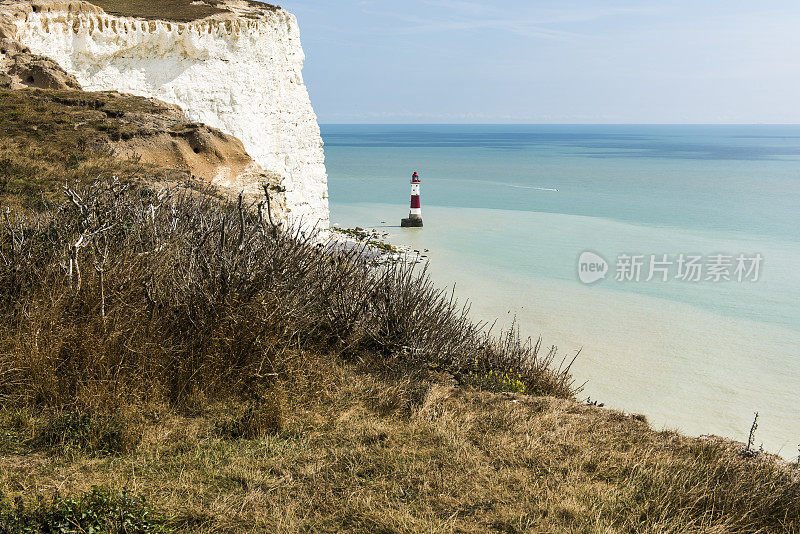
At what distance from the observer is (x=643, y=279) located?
1948 cm

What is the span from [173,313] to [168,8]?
1882cm

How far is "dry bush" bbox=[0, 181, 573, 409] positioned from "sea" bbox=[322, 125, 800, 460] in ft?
Answer: 10.5

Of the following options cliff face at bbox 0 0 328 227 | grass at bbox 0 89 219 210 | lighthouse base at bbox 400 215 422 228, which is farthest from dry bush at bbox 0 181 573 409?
lighthouse base at bbox 400 215 422 228

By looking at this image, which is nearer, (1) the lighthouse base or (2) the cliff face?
(2) the cliff face

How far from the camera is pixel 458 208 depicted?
35.2 m

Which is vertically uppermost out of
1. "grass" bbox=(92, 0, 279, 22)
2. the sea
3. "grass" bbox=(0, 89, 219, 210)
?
"grass" bbox=(92, 0, 279, 22)

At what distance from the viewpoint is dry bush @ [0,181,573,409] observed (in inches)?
177

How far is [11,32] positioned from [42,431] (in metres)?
16.0

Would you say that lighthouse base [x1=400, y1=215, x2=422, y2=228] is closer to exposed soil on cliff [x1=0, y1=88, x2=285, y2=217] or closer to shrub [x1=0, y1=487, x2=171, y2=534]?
exposed soil on cliff [x1=0, y1=88, x2=285, y2=217]

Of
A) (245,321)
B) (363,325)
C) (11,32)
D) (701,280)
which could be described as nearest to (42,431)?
(245,321)

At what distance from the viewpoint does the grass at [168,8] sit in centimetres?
1844

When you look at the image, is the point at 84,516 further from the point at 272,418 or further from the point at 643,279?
the point at 643,279

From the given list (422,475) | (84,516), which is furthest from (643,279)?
(84,516)

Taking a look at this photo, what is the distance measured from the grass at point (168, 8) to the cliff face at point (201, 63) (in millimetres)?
164
